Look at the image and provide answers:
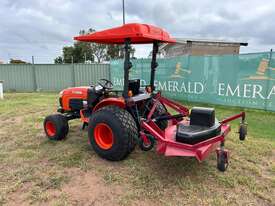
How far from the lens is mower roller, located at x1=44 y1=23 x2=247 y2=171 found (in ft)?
8.21

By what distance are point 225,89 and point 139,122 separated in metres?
5.04

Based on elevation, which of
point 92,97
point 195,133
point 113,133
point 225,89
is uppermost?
point 92,97

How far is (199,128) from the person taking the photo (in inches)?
105

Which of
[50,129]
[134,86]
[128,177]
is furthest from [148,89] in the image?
[50,129]

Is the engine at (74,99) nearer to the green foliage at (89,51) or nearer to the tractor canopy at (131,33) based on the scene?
the tractor canopy at (131,33)

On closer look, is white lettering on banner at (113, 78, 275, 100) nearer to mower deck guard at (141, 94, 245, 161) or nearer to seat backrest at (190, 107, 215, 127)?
mower deck guard at (141, 94, 245, 161)

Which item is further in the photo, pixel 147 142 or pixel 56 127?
pixel 56 127

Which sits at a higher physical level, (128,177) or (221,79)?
(221,79)

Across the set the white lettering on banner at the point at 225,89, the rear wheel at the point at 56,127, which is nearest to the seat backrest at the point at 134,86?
the rear wheel at the point at 56,127

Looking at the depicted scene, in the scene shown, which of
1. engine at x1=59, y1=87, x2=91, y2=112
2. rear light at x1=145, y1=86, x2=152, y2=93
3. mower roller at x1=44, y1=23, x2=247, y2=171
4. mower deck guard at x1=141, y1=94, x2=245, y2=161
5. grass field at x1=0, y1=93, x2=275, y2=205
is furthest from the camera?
engine at x1=59, y1=87, x2=91, y2=112

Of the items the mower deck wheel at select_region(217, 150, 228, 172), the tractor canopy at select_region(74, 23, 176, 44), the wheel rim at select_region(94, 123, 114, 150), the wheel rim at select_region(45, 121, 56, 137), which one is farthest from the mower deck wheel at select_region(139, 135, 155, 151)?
the wheel rim at select_region(45, 121, 56, 137)

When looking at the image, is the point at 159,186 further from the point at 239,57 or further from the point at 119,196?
the point at 239,57

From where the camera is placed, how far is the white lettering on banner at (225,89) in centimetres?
644

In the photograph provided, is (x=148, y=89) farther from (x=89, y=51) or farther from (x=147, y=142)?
(x=89, y=51)
